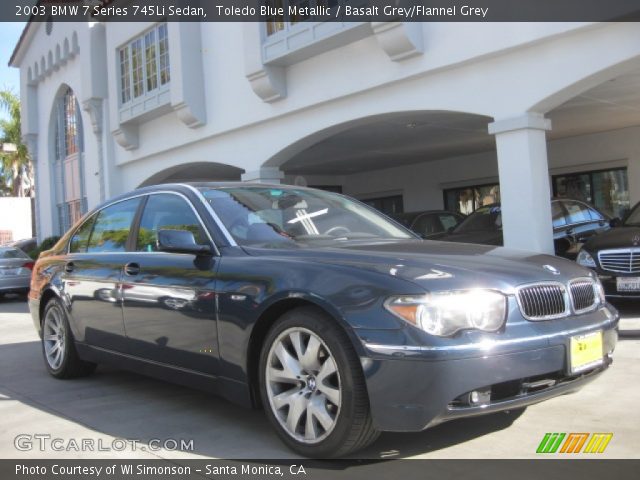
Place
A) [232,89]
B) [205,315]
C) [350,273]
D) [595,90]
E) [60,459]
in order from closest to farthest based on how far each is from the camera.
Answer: [350,273] → [60,459] → [205,315] → [595,90] → [232,89]

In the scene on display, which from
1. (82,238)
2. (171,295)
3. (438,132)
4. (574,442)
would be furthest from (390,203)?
(574,442)

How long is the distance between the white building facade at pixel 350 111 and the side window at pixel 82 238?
6120 millimetres

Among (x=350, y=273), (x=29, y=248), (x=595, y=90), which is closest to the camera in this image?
(x=350, y=273)

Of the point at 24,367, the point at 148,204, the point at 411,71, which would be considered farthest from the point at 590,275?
the point at 411,71

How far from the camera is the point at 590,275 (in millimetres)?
4062

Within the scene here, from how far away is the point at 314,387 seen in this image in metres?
3.53

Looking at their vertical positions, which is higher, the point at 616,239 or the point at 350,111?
the point at 350,111

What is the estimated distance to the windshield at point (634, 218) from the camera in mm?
8992

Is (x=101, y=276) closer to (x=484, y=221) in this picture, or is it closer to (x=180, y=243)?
(x=180, y=243)

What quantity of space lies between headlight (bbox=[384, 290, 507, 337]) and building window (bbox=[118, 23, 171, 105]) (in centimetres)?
1395

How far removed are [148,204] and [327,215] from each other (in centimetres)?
140

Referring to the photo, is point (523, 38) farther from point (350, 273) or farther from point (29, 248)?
point (29, 248)

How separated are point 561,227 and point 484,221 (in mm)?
1240

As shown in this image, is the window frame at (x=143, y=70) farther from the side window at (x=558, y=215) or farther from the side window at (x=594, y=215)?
the side window at (x=594, y=215)
